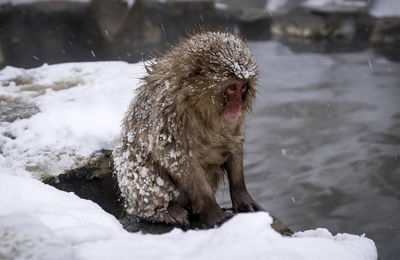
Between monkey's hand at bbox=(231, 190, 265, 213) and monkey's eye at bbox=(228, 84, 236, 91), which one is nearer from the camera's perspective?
monkey's eye at bbox=(228, 84, 236, 91)

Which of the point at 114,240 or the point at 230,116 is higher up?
the point at 230,116

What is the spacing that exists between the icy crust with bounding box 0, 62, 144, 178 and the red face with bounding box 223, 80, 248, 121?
89 cm

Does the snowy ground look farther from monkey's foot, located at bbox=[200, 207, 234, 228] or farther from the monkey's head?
the monkey's head

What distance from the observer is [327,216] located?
4.87 metres

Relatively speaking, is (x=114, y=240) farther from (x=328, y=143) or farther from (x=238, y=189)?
(x=328, y=143)

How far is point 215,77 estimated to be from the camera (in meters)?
2.26

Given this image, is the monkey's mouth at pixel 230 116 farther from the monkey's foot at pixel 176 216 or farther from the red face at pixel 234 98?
the monkey's foot at pixel 176 216

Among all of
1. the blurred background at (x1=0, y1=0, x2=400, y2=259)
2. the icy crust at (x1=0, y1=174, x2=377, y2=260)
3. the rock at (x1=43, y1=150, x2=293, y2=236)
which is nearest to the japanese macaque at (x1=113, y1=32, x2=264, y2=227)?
the rock at (x1=43, y1=150, x2=293, y2=236)

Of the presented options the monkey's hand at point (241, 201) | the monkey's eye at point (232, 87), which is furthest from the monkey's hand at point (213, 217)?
the monkey's eye at point (232, 87)

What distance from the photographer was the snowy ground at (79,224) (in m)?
1.62

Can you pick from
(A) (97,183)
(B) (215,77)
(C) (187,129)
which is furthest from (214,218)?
(A) (97,183)

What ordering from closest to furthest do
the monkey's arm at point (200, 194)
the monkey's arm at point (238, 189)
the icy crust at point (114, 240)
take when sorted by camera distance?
1. the icy crust at point (114, 240)
2. the monkey's arm at point (200, 194)
3. the monkey's arm at point (238, 189)

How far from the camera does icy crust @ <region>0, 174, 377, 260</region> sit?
1595 mm

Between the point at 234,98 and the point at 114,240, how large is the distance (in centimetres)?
99
